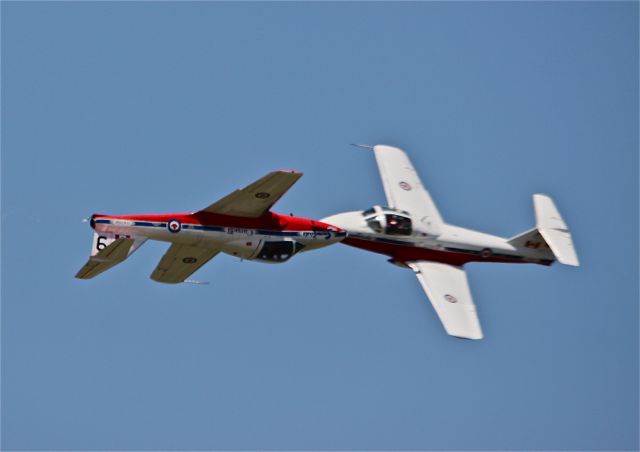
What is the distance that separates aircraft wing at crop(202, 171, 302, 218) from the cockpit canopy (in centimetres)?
659

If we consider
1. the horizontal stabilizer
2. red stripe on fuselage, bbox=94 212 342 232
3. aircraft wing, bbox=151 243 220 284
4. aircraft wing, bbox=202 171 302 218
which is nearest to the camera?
aircraft wing, bbox=202 171 302 218

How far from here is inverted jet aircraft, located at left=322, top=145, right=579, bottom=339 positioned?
55.2m

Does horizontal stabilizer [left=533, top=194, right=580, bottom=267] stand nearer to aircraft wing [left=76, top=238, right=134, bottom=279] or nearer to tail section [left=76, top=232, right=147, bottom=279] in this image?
tail section [left=76, top=232, right=147, bottom=279]

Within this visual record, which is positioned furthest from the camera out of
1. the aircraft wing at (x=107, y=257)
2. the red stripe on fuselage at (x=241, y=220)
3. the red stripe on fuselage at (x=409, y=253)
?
the red stripe on fuselage at (x=409, y=253)

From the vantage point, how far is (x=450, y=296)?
55062 mm

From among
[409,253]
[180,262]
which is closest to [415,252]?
[409,253]

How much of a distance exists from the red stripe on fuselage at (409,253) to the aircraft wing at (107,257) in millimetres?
10217

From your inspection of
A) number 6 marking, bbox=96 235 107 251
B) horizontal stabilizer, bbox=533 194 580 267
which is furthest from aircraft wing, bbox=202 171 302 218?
horizontal stabilizer, bbox=533 194 580 267

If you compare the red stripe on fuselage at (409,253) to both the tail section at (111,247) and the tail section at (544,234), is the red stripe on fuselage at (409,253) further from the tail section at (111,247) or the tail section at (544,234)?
the tail section at (111,247)

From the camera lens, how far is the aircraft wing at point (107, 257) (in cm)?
4912

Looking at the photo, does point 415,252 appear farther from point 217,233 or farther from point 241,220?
point 217,233

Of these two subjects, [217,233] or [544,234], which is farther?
[544,234]

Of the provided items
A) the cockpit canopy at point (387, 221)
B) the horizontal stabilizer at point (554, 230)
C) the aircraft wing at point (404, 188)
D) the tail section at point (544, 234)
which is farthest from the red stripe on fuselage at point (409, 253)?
the horizontal stabilizer at point (554, 230)

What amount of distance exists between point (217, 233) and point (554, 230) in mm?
15381
